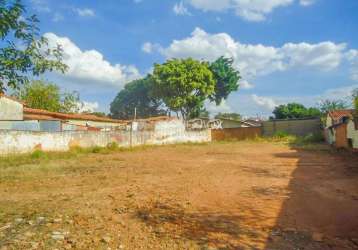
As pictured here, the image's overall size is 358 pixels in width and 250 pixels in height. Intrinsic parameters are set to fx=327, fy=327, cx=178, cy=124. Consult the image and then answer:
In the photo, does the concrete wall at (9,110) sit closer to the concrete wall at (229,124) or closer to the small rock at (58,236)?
the small rock at (58,236)

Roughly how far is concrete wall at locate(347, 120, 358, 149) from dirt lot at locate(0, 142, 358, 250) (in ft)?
24.0

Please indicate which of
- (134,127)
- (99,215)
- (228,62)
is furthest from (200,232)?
(228,62)

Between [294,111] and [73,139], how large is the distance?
1231 inches

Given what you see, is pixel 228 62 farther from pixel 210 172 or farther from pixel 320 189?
pixel 320 189

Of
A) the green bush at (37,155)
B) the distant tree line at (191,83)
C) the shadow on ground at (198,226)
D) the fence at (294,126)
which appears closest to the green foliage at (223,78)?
the distant tree line at (191,83)

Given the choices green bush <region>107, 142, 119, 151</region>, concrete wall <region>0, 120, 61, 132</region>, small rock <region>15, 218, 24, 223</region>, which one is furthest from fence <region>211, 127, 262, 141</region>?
small rock <region>15, 218, 24, 223</region>

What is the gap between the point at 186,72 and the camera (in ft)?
122

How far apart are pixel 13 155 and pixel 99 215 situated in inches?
510

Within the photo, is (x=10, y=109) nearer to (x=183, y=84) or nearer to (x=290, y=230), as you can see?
(x=183, y=84)

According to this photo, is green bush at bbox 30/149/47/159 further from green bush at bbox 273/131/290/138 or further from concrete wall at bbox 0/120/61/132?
green bush at bbox 273/131/290/138

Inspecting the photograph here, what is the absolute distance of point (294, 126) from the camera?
35.1 m

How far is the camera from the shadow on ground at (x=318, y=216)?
4383 mm

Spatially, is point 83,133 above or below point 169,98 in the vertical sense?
below

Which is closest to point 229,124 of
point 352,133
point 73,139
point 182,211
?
point 352,133
